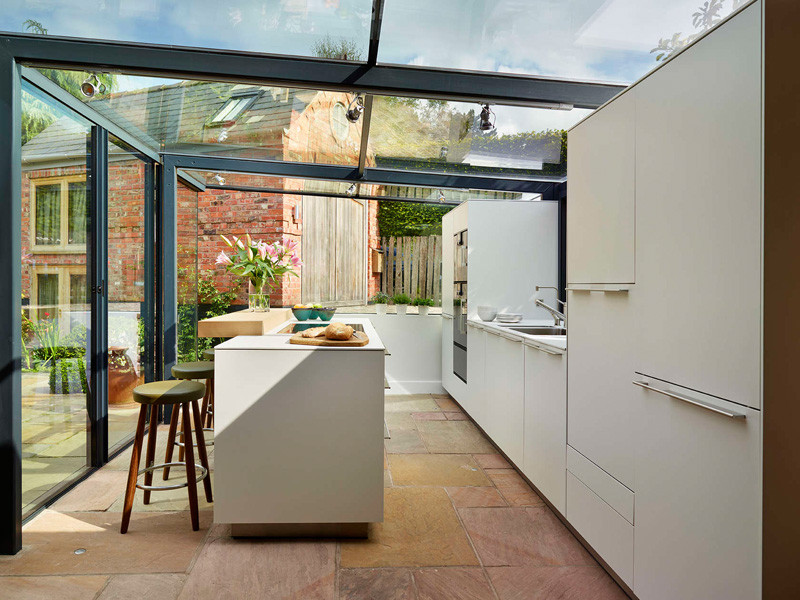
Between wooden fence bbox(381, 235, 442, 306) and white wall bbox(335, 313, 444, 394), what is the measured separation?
519 mm

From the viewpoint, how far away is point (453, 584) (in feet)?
7.33

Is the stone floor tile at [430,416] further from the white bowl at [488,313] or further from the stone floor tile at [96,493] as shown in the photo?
the stone floor tile at [96,493]

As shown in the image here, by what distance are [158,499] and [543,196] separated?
3883mm

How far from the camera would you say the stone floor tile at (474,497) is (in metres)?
3.08

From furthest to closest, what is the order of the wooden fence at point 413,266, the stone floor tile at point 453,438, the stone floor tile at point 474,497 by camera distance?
1. the wooden fence at point 413,266
2. the stone floor tile at point 453,438
3. the stone floor tile at point 474,497

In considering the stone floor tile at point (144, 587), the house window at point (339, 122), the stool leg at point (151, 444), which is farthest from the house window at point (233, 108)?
the stone floor tile at point (144, 587)

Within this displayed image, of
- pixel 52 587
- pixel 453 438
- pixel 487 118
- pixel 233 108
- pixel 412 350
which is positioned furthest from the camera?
pixel 412 350

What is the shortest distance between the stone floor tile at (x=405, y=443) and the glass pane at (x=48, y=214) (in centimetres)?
259

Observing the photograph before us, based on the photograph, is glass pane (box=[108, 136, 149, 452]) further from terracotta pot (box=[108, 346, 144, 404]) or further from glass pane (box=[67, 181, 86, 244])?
glass pane (box=[67, 181, 86, 244])

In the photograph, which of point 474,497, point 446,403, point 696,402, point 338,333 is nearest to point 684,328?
point 696,402

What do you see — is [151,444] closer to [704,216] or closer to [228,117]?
[228,117]

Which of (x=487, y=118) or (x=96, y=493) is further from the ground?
(x=487, y=118)

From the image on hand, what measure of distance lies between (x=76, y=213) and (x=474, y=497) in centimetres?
290

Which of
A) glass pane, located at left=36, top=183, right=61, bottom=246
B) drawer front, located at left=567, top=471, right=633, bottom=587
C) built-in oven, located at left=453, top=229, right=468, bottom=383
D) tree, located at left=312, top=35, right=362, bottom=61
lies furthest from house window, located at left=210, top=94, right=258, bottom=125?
drawer front, located at left=567, top=471, right=633, bottom=587
